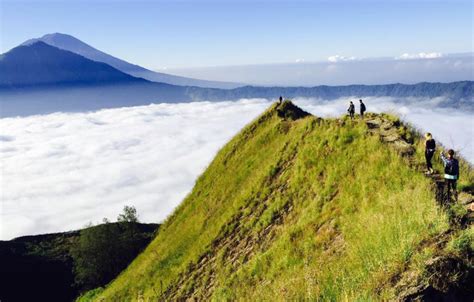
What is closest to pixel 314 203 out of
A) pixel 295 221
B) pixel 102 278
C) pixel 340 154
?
pixel 295 221

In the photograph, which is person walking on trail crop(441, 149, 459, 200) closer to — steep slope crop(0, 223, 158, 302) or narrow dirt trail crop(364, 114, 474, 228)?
narrow dirt trail crop(364, 114, 474, 228)

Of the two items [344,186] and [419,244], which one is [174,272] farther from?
[419,244]

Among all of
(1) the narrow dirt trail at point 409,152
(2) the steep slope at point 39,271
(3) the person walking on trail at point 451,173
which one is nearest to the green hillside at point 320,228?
(1) the narrow dirt trail at point 409,152

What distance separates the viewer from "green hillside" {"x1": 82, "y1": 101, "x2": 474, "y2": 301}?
864cm

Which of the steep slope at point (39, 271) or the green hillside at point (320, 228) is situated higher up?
the green hillside at point (320, 228)

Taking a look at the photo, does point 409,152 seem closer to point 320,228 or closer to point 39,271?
point 320,228

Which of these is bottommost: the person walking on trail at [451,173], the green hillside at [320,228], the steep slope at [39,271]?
the steep slope at [39,271]

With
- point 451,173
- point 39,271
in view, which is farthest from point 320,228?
point 39,271

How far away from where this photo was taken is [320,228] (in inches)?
592

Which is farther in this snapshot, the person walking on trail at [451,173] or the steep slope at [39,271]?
the steep slope at [39,271]

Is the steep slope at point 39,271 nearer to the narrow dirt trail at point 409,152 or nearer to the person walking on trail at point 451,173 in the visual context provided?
the narrow dirt trail at point 409,152

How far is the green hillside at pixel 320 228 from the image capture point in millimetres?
8641

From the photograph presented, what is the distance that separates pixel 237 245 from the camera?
20.1 m

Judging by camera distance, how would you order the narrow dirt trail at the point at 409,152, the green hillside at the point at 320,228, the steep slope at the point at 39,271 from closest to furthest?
1. the green hillside at the point at 320,228
2. the narrow dirt trail at the point at 409,152
3. the steep slope at the point at 39,271
